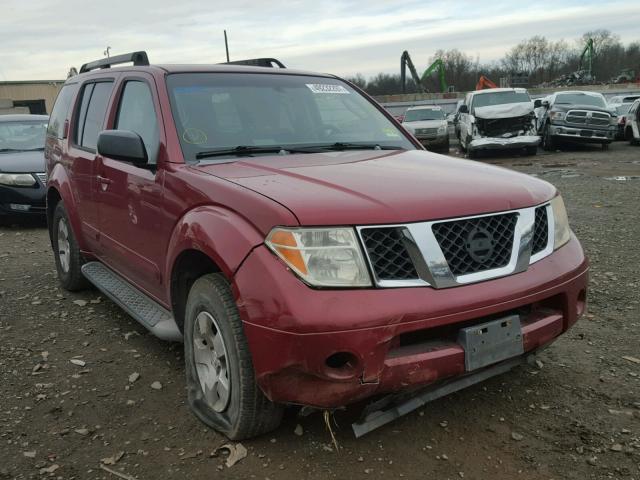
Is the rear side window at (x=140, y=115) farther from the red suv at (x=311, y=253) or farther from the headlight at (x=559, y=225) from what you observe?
the headlight at (x=559, y=225)

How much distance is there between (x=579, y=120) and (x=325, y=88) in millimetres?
14759

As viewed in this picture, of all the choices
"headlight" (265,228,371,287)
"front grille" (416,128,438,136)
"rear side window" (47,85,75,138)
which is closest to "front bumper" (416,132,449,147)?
"front grille" (416,128,438,136)

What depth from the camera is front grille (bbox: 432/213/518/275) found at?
96.0 inches

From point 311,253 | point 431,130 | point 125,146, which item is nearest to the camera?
point 311,253

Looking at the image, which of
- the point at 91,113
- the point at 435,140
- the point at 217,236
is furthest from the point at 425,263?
the point at 435,140

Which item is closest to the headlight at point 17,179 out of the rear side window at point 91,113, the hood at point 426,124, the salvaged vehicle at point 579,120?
the rear side window at point 91,113

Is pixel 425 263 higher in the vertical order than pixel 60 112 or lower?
lower

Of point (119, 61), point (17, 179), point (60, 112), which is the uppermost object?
point (119, 61)

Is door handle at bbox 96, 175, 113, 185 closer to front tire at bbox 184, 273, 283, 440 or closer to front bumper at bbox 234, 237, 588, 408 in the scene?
front tire at bbox 184, 273, 283, 440

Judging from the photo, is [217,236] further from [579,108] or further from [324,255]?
[579,108]

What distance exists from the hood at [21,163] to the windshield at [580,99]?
47.4 ft

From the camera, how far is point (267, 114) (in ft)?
12.0

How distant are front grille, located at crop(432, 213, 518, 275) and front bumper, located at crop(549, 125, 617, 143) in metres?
15.8

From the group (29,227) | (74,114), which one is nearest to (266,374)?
(74,114)
